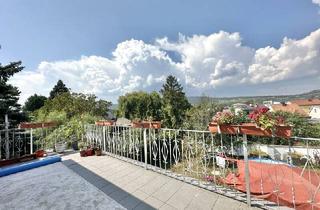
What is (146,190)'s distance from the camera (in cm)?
320

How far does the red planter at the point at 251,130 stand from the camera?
85.1 inches

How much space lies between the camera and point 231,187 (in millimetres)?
3168

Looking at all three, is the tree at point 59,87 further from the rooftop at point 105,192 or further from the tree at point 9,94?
the rooftop at point 105,192

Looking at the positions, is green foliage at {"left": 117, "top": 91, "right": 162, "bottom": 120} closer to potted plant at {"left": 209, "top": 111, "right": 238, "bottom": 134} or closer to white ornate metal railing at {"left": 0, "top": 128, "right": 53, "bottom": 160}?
white ornate metal railing at {"left": 0, "top": 128, "right": 53, "bottom": 160}

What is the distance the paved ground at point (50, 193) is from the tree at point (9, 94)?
21.8ft

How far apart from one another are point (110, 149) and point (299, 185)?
4352 millimetres

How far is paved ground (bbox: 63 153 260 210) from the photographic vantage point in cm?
270

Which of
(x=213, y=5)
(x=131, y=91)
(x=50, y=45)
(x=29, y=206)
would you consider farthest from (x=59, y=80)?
(x=29, y=206)

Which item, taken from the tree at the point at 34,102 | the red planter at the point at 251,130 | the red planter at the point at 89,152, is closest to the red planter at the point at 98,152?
the red planter at the point at 89,152

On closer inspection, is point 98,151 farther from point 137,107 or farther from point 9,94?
point 137,107

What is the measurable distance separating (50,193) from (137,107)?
28654 mm

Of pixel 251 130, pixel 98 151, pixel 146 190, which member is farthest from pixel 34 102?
pixel 251 130

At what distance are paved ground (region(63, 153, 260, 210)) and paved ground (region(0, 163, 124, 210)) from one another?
39 cm

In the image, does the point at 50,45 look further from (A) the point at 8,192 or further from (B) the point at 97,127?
(A) the point at 8,192
